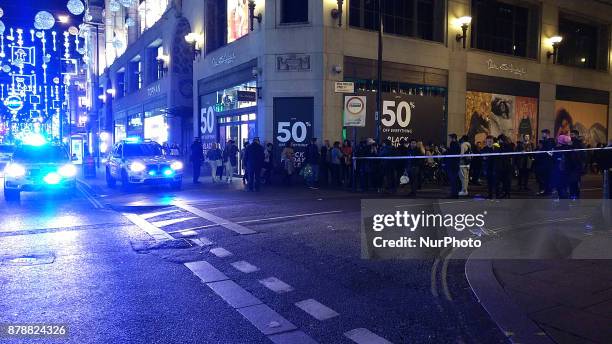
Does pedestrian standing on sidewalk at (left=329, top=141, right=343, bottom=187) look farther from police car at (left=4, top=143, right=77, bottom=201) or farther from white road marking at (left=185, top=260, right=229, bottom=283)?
white road marking at (left=185, top=260, right=229, bottom=283)

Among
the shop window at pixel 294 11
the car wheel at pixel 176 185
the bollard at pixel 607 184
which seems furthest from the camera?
the shop window at pixel 294 11

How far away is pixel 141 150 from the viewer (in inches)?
711

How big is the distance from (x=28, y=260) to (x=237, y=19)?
18749mm

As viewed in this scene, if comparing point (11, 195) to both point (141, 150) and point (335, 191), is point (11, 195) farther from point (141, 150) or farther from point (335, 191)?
point (335, 191)

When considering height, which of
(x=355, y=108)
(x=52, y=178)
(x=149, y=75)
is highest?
(x=149, y=75)

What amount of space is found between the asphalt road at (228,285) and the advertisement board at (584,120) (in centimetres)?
2284

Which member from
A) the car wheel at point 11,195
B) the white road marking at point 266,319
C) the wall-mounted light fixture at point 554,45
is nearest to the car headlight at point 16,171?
the car wheel at point 11,195

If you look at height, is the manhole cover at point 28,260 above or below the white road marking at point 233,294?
above

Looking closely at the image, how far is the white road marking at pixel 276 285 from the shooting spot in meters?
5.82

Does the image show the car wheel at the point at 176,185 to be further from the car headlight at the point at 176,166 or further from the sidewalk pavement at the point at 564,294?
the sidewalk pavement at the point at 564,294

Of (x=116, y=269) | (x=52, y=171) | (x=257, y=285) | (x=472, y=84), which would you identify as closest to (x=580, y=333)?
(x=257, y=285)

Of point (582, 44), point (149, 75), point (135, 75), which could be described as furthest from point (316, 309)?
point (135, 75)

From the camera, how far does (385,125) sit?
2147cm

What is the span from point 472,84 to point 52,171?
19.4 meters
